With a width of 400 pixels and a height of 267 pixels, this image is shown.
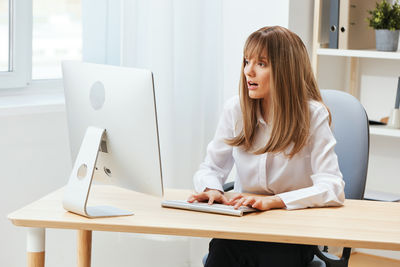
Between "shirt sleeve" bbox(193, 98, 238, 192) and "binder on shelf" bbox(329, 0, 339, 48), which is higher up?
"binder on shelf" bbox(329, 0, 339, 48)

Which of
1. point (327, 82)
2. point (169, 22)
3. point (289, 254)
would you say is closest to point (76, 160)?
A: point (289, 254)

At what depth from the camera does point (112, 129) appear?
1.65 metres

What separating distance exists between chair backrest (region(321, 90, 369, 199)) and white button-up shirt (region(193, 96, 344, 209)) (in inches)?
5.6

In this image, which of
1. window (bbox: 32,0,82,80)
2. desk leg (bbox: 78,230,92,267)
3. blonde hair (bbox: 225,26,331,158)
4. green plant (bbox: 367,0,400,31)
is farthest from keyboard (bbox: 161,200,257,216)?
green plant (bbox: 367,0,400,31)

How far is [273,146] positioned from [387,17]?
134cm

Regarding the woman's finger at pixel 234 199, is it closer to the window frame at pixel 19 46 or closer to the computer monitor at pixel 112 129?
the computer monitor at pixel 112 129

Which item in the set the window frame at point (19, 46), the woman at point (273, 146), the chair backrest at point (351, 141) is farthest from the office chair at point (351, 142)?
the window frame at point (19, 46)

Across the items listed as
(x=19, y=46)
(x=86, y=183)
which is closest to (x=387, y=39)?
(x=19, y=46)

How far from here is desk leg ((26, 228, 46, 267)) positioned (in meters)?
1.65

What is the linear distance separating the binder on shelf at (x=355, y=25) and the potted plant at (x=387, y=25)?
111 mm

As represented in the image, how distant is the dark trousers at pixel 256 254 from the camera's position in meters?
1.71

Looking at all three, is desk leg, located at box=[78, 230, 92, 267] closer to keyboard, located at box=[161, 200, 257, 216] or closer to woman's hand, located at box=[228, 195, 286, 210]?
keyboard, located at box=[161, 200, 257, 216]

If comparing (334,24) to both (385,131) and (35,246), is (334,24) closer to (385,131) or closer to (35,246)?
(385,131)

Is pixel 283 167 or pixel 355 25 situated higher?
pixel 355 25
